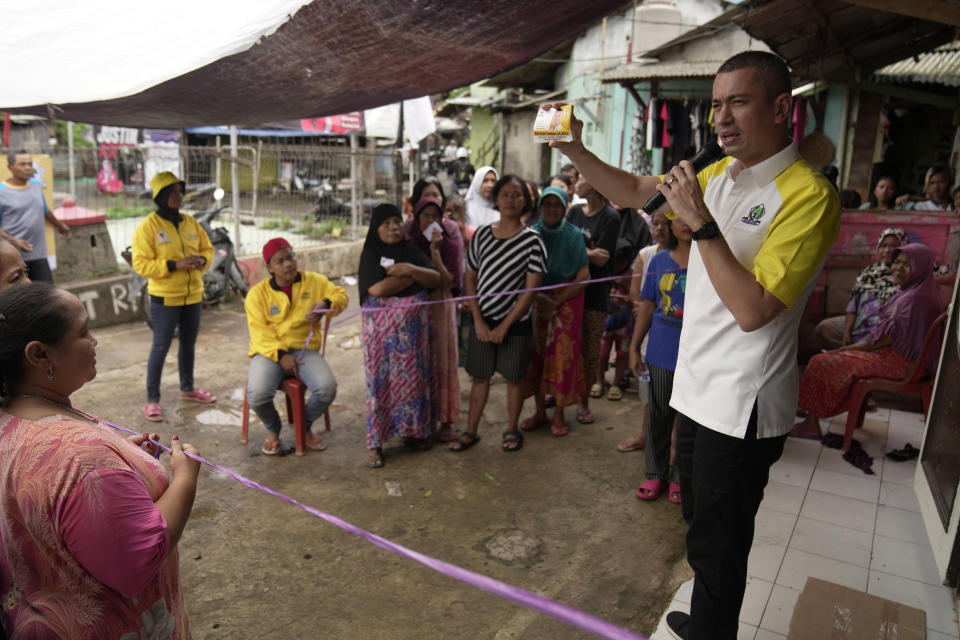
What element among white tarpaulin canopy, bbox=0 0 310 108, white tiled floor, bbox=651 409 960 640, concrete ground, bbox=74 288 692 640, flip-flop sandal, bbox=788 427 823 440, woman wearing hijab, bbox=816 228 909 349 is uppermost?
white tarpaulin canopy, bbox=0 0 310 108

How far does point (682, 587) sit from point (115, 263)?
7.85 metres

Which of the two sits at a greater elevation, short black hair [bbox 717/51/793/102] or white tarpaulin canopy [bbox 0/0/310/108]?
white tarpaulin canopy [bbox 0/0/310/108]

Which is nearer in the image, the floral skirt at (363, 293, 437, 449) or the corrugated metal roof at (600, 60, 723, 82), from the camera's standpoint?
the floral skirt at (363, 293, 437, 449)

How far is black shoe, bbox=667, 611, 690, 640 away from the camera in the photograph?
9.20ft

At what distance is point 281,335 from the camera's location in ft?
15.5

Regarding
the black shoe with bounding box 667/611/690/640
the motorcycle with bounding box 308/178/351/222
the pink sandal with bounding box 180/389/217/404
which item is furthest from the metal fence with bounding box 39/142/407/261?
the black shoe with bounding box 667/611/690/640

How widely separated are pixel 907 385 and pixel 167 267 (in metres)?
5.37

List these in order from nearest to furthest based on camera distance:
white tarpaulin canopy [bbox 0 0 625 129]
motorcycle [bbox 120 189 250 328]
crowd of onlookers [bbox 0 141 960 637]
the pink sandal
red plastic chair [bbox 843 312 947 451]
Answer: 1. white tarpaulin canopy [bbox 0 0 625 129]
2. red plastic chair [bbox 843 312 947 451]
3. crowd of onlookers [bbox 0 141 960 637]
4. the pink sandal
5. motorcycle [bbox 120 189 250 328]

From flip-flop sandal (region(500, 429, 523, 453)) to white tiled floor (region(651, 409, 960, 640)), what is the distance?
1.68m

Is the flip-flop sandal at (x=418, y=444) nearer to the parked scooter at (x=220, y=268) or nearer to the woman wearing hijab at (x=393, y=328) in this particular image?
the woman wearing hijab at (x=393, y=328)

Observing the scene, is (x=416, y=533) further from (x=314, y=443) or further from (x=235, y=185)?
(x=235, y=185)

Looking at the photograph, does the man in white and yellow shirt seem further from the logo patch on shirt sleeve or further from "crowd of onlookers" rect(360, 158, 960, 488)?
"crowd of onlookers" rect(360, 158, 960, 488)

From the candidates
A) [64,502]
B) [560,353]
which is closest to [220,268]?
[560,353]

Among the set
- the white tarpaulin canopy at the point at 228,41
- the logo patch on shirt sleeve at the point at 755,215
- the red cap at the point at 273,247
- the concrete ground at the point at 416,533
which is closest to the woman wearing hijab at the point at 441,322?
the concrete ground at the point at 416,533
